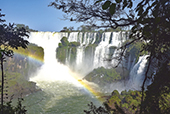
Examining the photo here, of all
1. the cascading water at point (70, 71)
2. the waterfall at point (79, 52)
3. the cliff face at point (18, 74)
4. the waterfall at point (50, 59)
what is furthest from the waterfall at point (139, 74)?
the waterfall at point (50, 59)

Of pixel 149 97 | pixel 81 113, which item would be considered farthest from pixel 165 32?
pixel 81 113

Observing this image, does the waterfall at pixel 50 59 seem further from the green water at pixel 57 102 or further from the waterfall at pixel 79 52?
the green water at pixel 57 102

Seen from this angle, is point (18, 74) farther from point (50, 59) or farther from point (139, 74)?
point (139, 74)

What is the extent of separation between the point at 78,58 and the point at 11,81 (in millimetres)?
18061

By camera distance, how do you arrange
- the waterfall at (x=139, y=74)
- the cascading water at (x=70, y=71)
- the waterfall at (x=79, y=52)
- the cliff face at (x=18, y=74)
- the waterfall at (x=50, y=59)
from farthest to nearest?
1. the waterfall at (x=50, y=59)
2. the waterfall at (x=79, y=52)
3. the waterfall at (x=139, y=74)
4. the cliff face at (x=18, y=74)
5. the cascading water at (x=70, y=71)

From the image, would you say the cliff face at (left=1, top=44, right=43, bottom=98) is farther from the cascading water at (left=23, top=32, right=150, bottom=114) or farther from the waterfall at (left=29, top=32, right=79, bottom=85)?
the waterfall at (left=29, top=32, right=79, bottom=85)

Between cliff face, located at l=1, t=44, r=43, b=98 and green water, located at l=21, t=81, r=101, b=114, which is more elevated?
cliff face, located at l=1, t=44, r=43, b=98

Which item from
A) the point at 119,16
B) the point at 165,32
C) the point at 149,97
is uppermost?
the point at 119,16

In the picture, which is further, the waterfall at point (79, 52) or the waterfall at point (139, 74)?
the waterfall at point (79, 52)

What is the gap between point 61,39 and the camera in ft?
115

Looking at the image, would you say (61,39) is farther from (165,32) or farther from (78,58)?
(165,32)

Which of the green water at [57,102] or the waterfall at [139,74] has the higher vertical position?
the waterfall at [139,74]

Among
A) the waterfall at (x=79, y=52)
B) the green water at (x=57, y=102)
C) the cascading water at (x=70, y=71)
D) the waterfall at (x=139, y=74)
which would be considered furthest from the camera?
the waterfall at (x=79, y=52)

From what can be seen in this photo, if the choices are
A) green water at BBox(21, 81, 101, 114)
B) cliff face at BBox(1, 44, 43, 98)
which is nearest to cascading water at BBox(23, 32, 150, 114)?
green water at BBox(21, 81, 101, 114)
